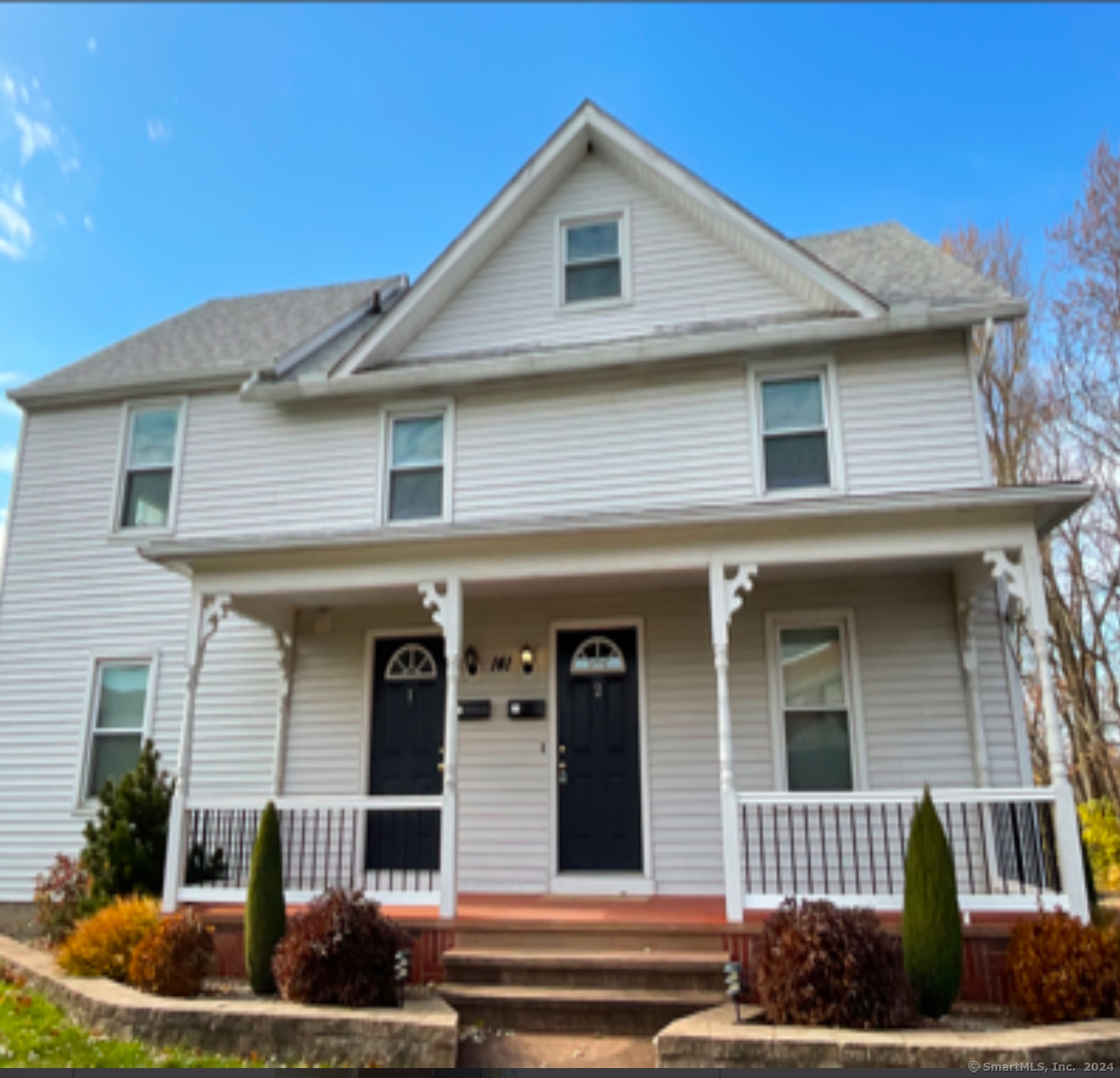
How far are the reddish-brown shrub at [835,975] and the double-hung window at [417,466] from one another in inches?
222

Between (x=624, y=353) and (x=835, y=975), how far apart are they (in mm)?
6082

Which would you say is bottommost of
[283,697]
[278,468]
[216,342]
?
[283,697]

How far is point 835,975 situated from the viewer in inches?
209

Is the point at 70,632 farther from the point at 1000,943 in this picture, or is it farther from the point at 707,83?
the point at 1000,943

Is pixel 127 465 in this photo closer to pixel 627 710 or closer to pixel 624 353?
pixel 624 353

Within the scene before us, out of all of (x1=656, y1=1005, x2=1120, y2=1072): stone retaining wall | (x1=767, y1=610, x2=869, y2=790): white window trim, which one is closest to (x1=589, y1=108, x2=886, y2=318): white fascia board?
(x1=767, y1=610, x2=869, y2=790): white window trim

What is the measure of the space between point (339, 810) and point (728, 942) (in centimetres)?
431

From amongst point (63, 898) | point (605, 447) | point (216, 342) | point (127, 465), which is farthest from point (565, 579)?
point (216, 342)

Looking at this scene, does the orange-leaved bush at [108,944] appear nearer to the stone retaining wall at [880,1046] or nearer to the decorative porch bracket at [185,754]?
the decorative porch bracket at [185,754]

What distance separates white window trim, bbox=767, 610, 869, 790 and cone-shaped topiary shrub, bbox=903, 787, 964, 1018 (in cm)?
223

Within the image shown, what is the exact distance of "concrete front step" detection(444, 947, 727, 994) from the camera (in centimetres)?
609

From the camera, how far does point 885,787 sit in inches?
314

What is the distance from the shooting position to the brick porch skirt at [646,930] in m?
6.12

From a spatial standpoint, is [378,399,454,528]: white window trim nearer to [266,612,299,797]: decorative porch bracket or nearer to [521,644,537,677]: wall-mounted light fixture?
[266,612,299,797]: decorative porch bracket
